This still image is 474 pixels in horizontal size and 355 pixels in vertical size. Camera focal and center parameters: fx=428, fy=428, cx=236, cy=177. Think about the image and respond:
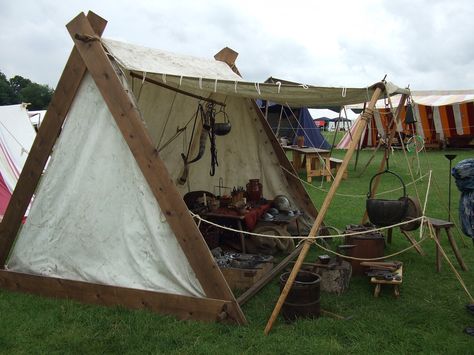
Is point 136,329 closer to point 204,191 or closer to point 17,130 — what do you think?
point 204,191

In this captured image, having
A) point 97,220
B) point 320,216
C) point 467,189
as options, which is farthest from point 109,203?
point 467,189

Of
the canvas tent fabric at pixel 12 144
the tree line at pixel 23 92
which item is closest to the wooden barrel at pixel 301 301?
the canvas tent fabric at pixel 12 144

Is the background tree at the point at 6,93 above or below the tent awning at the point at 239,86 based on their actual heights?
above

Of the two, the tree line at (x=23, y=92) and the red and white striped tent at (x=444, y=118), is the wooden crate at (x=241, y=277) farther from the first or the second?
the tree line at (x=23, y=92)

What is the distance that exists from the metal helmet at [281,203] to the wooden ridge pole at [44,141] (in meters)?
2.74

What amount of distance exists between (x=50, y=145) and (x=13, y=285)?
1.21 metres

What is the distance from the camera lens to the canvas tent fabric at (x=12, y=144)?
6191mm

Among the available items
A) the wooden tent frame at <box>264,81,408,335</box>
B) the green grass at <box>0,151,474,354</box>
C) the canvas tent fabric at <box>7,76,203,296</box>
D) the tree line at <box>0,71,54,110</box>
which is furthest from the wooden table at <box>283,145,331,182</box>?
the tree line at <box>0,71,54,110</box>

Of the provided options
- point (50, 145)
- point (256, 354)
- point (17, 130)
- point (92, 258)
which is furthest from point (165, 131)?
point (17, 130)

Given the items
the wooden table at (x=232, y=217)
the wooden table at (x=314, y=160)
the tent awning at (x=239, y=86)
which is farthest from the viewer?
the wooden table at (x=314, y=160)

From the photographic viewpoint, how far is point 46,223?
11.2 ft

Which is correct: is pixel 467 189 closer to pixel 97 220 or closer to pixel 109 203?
pixel 109 203

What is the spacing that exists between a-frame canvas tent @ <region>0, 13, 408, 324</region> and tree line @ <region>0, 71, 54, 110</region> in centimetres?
5981

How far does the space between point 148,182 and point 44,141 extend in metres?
1.02
